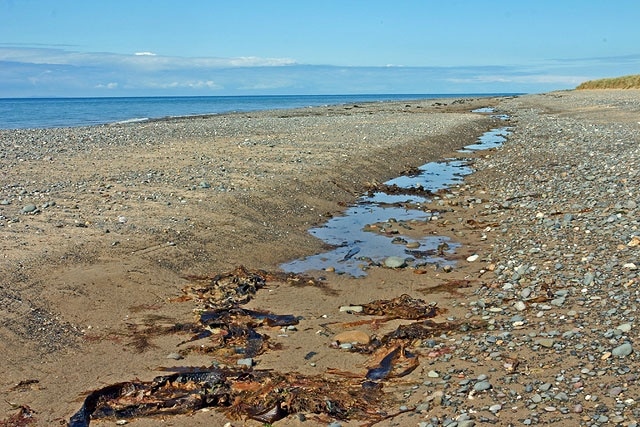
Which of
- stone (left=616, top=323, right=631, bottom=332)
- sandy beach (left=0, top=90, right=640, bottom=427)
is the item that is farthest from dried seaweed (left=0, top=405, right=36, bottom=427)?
stone (left=616, top=323, right=631, bottom=332)

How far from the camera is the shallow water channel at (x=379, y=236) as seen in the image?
10750mm

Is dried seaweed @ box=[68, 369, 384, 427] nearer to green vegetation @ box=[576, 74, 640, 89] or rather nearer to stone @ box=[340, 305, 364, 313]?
stone @ box=[340, 305, 364, 313]

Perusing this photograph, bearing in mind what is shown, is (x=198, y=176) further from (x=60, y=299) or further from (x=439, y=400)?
(x=439, y=400)

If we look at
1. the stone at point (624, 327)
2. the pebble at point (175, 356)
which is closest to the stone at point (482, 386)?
the stone at point (624, 327)

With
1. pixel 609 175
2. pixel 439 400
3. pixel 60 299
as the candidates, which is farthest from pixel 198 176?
pixel 439 400

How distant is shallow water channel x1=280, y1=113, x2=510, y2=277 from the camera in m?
10.8

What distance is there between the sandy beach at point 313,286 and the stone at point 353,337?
90 millimetres

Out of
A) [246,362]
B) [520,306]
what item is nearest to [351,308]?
[246,362]

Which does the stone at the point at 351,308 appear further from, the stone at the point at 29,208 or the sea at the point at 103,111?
the sea at the point at 103,111

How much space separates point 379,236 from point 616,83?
224ft

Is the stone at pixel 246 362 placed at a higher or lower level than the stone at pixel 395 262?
lower

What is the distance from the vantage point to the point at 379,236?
12.6 meters

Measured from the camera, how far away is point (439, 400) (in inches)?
222

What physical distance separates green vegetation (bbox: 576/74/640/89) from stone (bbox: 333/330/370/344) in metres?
65.7
